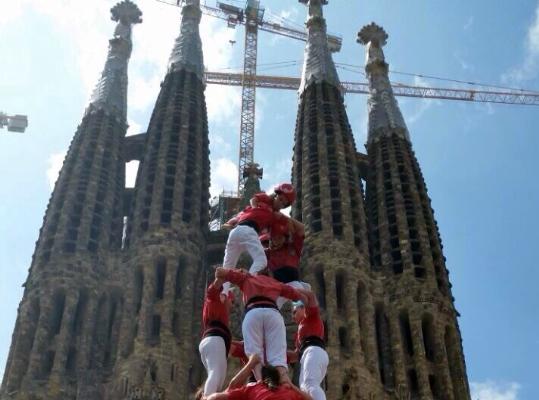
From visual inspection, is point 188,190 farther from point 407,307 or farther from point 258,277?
point 258,277

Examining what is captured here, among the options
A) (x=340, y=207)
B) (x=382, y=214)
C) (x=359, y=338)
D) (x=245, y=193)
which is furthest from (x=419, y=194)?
(x=359, y=338)

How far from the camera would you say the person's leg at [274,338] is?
47.3 feet

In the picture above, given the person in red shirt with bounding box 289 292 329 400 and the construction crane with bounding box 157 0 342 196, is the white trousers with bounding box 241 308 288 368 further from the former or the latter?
the construction crane with bounding box 157 0 342 196

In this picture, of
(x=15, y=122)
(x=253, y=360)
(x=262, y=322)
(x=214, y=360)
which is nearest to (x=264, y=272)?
(x=262, y=322)

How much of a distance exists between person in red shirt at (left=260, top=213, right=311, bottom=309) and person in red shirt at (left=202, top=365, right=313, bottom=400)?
3.39 m

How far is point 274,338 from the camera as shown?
1465 cm

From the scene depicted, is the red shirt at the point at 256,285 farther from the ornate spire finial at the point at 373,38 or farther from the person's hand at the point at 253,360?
the ornate spire finial at the point at 373,38

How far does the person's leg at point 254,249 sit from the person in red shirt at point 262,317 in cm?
16

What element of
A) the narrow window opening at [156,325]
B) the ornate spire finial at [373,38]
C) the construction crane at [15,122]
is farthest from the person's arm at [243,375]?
the construction crane at [15,122]

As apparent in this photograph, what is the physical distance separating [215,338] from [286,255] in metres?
2.63

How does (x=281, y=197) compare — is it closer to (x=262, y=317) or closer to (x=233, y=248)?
(x=233, y=248)

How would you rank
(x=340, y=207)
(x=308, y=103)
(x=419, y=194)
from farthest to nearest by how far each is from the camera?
(x=308, y=103)
(x=419, y=194)
(x=340, y=207)

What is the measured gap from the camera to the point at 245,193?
4262 cm

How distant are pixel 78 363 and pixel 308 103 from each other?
20.0 m
